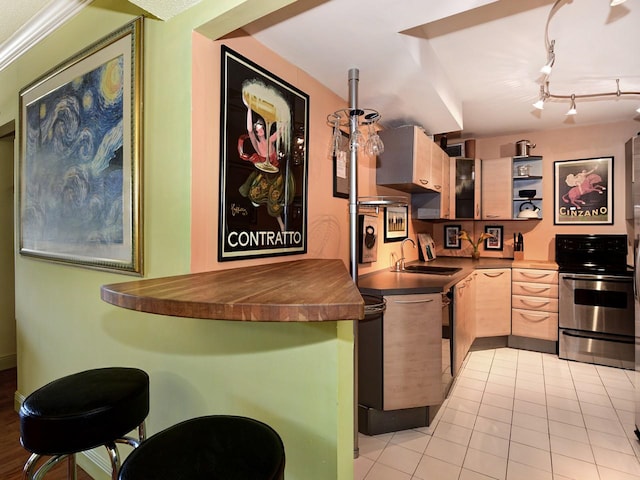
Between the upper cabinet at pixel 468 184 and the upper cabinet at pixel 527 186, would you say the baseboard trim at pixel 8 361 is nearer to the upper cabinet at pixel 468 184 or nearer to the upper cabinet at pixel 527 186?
the upper cabinet at pixel 468 184

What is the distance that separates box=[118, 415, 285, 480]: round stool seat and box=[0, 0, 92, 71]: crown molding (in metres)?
2.09

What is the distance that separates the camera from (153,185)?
1.48 metres

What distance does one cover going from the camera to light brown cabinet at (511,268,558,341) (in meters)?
3.50

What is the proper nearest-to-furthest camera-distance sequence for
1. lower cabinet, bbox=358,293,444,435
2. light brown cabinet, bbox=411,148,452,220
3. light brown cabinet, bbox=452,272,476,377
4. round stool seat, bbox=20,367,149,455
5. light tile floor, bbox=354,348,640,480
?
1. round stool seat, bbox=20,367,149,455
2. light tile floor, bbox=354,348,640,480
3. lower cabinet, bbox=358,293,444,435
4. light brown cabinet, bbox=452,272,476,377
5. light brown cabinet, bbox=411,148,452,220

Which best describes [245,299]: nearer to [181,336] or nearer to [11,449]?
[181,336]

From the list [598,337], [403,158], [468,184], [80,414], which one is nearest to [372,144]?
[403,158]

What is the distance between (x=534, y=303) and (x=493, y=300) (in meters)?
0.39

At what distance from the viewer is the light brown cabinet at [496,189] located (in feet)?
12.8

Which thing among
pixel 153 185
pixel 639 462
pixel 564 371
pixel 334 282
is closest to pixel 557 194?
pixel 564 371

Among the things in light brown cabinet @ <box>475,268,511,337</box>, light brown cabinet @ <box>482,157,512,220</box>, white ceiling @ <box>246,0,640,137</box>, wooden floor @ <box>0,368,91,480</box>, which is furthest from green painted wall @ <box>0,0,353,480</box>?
light brown cabinet @ <box>482,157,512,220</box>

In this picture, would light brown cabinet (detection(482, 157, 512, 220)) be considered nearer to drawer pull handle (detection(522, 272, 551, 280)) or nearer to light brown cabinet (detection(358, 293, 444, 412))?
drawer pull handle (detection(522, 272, 551, 280))

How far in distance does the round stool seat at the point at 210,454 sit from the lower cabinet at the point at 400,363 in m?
1.36

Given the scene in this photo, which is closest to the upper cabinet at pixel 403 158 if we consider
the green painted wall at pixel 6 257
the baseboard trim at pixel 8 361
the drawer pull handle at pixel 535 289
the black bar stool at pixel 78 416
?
the drawer pull handle at pixel 535 289

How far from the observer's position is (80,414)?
3.34 feet
